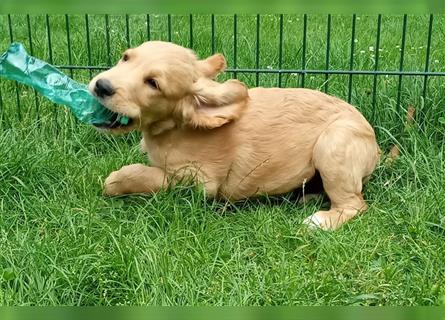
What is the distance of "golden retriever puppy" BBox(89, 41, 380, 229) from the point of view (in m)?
4.11

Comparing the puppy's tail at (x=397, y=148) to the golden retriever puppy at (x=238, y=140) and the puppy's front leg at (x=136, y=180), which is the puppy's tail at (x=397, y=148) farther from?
the puppy's front leg at (x=136, y=180)

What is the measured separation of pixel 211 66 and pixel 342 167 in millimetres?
879

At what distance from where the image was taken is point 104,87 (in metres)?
3.83

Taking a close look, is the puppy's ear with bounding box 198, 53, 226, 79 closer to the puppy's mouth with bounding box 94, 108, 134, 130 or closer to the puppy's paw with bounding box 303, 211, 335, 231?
the puppy's mouth with bounding box 94, 108, 134, 130

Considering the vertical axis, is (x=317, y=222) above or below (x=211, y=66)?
below

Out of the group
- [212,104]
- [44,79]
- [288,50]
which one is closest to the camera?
[212,104]

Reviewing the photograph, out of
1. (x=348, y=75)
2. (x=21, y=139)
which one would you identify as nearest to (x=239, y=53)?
(x=348, y=75)

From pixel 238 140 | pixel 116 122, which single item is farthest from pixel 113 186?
pixel 238 140

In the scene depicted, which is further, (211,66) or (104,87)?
(211,66)

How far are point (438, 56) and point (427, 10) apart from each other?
2.45 metres

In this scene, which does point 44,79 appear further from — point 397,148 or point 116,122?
point 397,148

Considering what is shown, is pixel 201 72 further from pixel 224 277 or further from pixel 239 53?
pixel 239 53

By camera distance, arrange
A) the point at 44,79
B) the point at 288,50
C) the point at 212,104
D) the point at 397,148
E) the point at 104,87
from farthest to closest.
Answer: the point at 288,50 < the point at 397,148 < the point at 44,79 < the point at 212,104 < the point at 104,87

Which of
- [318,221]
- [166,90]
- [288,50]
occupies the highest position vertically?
[166,90]
